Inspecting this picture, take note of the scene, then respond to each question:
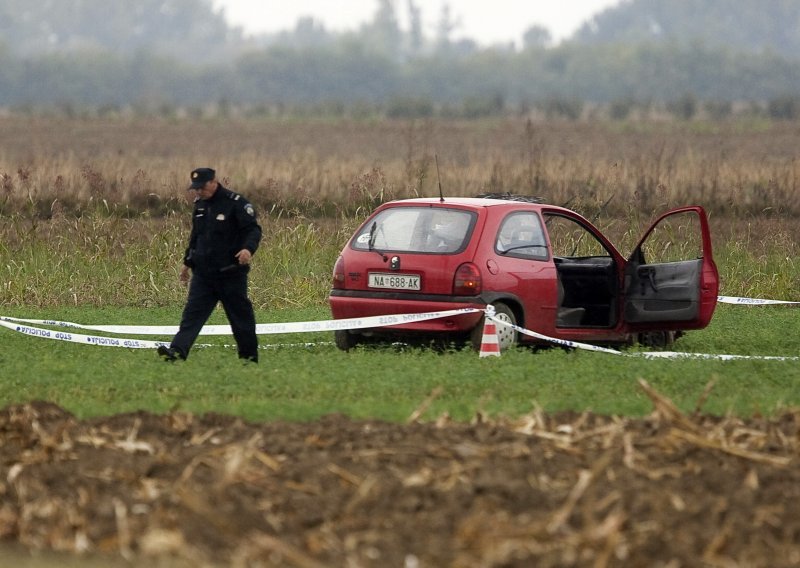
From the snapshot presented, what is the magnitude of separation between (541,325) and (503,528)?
7.91m

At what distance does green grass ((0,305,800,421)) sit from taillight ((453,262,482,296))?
529 millimetres

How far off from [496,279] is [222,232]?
96.8 inches

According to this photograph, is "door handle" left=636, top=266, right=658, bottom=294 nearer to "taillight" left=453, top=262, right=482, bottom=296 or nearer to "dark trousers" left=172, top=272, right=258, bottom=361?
"taillight" left=453, top=262, right=482, bottom=296

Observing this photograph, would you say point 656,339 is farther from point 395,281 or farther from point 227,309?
point 227,309

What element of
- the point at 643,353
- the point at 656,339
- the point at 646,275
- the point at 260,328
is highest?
the point at 646,275

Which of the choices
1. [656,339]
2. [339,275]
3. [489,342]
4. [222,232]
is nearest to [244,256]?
[222,232]

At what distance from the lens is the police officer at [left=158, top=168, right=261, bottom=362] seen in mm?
13211

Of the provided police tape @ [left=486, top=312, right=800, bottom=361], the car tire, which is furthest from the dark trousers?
police tape @ [left=486, top=312, right=800, bottom=361]

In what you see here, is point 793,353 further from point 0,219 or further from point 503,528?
point 0,219

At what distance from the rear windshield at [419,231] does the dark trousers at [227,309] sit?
141cm

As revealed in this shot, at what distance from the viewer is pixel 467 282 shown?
1359 cm

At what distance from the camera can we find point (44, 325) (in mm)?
16625

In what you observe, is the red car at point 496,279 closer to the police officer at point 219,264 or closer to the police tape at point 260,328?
the police tape at point 260,328

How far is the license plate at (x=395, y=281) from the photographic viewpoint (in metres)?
13.7
